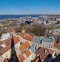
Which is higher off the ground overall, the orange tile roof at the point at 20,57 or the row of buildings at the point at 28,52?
the orange tile roof at the point at 20,57

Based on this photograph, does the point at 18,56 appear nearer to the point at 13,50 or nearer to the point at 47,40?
the point at 13,50

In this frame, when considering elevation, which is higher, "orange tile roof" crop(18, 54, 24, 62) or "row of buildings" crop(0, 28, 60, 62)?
"orange tile roof" crop(18, 54, 24, 62)

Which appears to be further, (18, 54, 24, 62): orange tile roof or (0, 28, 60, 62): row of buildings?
(0, 28, 60, 62): row of buildings

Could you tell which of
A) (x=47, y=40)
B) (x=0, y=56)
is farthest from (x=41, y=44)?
(x=0, y=56)

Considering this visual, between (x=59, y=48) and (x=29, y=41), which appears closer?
(x=59, y=48)

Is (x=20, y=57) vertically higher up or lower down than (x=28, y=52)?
higher up

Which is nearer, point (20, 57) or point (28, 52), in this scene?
point (20, 57)

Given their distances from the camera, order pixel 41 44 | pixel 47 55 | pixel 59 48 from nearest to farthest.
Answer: pixel 47 55 < pixel 59 48 < pixel 41 44

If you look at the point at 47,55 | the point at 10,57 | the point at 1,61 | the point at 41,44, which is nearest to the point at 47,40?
the point at 41,44

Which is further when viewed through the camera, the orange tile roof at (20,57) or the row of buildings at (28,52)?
the row of buildings at (28,52)

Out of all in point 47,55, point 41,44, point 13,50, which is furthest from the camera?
point 41,44
